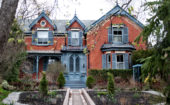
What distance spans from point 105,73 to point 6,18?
15457mm

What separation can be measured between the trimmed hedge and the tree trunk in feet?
Result: 47.9

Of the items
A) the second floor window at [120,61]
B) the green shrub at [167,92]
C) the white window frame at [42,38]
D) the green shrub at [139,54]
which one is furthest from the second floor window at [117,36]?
the green shrub at [167,92]

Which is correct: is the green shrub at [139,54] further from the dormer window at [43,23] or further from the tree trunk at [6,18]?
the tree trunk at [6,18]

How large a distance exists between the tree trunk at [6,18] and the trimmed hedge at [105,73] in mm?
14595

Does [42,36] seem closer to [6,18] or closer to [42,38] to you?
[42,38]

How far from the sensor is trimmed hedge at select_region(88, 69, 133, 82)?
62.3 feet

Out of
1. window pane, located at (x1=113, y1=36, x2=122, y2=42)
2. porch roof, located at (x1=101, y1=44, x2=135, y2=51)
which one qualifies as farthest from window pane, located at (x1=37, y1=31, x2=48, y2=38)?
window pane, located at (x1=113, y1=36, x2=122, y2=42)

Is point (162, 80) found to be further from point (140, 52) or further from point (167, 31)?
point (140, 52)

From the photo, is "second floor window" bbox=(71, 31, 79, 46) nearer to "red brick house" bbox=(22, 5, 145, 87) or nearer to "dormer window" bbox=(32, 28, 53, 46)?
"red brick house" bbox=(22, 5, 145, 87)

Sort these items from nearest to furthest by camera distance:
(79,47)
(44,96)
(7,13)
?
(7,13)
(44,96)
(79,47)

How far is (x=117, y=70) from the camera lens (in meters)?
19.9

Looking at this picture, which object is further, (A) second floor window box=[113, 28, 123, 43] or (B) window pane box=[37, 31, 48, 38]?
(B) window pane box=[37, 31, 48, 38]

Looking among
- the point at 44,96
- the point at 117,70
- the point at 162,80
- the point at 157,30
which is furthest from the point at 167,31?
the point at 117,70

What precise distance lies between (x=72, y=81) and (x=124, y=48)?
22.8 feet
